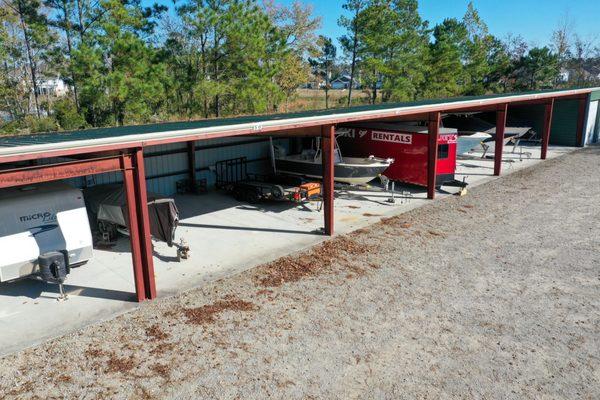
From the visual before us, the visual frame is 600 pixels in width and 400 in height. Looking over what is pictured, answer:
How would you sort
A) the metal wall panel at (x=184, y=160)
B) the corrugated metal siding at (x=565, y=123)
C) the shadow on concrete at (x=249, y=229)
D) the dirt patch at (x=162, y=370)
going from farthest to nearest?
the corrugated metal siding at (x=565, y=123) < the metal wall panel at (x=184, y=160) < the shadow on concrete at (x=249, y=229) < the dirt patch at (x=162, y=370)

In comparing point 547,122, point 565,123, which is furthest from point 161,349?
point 565,123

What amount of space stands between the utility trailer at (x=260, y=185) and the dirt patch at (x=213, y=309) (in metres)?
6.46

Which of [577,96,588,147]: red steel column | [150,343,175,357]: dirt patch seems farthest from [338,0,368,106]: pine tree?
[150,343,175,357]: dirt patch

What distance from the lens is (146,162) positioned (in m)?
16.0

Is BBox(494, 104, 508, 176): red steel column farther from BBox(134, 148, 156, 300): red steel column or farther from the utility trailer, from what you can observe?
BBox(134, 148, 156, 300): red steel column

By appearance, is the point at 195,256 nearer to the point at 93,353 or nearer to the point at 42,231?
the point at 42,231

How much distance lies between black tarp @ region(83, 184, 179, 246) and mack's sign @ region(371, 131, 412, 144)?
9.60 meters

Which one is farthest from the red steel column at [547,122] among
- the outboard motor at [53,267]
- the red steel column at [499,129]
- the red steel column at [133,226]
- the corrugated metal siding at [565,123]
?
the outboard motor at [53,267]

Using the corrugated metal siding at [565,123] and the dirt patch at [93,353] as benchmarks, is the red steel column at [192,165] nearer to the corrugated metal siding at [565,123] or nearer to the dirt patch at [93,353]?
the dirt patch at [93,353]

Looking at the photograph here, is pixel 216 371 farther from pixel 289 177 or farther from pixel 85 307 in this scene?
pixel 289 177

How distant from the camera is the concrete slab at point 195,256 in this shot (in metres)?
8.29

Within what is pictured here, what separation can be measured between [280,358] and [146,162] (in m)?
11.0

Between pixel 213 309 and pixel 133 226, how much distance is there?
2204 mm

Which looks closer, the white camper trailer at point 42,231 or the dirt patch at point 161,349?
the dirt patch at point 161,349
